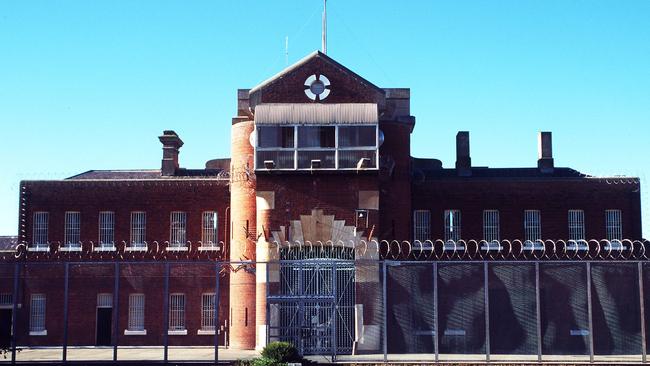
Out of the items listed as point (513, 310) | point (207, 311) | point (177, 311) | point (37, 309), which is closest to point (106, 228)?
point (37, 309)

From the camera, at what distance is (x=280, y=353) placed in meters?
25.8

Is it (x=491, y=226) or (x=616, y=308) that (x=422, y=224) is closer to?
(x=491, y=226)

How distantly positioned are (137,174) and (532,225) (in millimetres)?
19535

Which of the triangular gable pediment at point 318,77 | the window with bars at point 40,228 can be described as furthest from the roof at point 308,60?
the window with bars at point 40,228

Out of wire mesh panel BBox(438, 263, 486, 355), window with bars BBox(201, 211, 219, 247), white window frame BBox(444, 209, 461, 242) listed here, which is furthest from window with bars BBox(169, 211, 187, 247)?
wire mesh panel BBox(438, 263, 486, 355)

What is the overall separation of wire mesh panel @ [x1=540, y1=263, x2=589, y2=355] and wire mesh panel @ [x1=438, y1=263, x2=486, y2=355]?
6.78ft

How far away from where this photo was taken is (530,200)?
138ft

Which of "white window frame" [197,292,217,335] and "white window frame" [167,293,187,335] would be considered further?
"white window frame" [167,293,187,335]

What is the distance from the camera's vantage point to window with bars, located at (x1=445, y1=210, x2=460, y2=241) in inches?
1654

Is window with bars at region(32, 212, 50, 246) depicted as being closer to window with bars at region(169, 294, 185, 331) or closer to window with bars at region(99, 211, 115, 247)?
window with bars at region(99, 211, 115, 247)

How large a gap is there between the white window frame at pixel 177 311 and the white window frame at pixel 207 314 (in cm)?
83

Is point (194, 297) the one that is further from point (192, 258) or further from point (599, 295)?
point (599, 295)

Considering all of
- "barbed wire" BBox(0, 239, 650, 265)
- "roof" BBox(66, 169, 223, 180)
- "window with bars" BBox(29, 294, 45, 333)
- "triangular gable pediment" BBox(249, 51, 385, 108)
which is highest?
"triangular gable pediment" BBox(249, 51, 385, 108)

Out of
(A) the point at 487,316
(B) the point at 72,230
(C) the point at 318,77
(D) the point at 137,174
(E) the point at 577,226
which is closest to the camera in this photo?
(A) the point at 487,316
